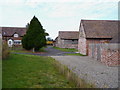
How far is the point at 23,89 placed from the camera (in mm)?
4848

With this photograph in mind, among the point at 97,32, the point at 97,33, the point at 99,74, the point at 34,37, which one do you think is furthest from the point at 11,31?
the point at 99,74

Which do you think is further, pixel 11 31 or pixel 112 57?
pixel 11 31

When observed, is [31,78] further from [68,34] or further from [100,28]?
[68,34]

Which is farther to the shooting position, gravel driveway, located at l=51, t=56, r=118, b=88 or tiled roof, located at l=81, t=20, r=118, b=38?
tiled roof, located at l=81, t=20, r=118, b=38

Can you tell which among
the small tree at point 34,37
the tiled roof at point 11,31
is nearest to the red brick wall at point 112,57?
the small tree at point 34,37

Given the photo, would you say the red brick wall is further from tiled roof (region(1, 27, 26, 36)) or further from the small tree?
tiled roof (region(1, 27, 26, 36))

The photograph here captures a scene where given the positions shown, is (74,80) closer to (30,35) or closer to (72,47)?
(30,35)

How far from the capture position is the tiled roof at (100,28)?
24959mm

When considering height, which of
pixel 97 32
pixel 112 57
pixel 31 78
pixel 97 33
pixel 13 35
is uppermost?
Answer: pixel 13 35

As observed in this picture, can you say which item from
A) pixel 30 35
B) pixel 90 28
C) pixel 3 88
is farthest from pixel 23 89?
pixel 30 35

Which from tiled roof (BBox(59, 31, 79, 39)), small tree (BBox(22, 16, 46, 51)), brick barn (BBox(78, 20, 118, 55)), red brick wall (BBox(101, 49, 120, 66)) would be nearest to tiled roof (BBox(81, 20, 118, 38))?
brick barn (BBox(78, 20, 118, 55))

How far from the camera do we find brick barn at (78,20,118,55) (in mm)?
24641

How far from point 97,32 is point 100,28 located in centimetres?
141

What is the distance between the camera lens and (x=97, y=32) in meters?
25.3
